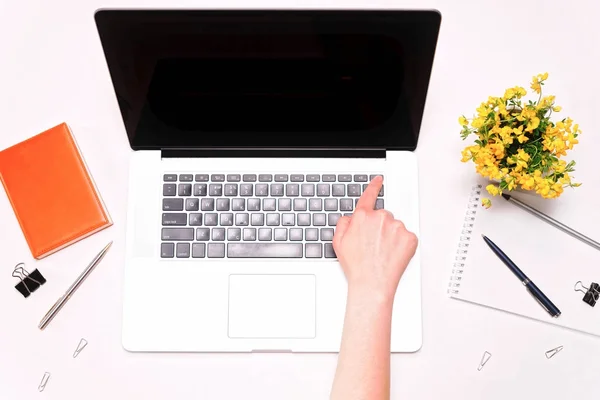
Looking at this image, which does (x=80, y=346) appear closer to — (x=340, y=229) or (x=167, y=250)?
(x=167, y=250)

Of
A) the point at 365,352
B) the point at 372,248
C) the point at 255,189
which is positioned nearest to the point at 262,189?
the point at 255,189

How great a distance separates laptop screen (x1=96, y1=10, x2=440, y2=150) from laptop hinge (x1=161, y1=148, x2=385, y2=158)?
0.04ft

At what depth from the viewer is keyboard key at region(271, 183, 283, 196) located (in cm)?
105

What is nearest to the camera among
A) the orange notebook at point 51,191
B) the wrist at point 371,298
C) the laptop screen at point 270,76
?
the laptop screen at point 270,76

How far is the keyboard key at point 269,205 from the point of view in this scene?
3.43 ft

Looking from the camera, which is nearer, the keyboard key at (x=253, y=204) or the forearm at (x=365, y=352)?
the forearm at (x=365, y=352)

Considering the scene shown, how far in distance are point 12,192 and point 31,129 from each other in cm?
13

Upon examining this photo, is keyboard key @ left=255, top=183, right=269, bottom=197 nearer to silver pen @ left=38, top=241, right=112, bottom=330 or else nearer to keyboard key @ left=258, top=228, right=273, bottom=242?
keyboard key @ left=258, top=228, right=273, bottom=242

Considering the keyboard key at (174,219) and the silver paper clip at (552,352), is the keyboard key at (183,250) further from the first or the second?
the silver paper clip at (552,352)

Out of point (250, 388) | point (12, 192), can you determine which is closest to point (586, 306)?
point (250, 388)

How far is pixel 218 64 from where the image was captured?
92 cm

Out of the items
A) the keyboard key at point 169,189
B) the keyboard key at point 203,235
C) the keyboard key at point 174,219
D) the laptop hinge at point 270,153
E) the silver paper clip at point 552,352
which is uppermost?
the laptop hinge at point 270,153

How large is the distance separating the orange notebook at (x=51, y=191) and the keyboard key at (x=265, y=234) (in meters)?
0.28

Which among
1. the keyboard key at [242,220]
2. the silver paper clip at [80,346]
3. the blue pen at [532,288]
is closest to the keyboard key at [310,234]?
the keyboard key at [242,220]
